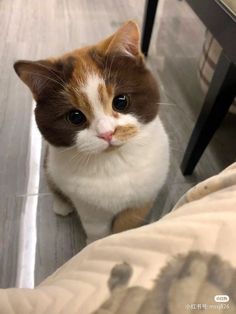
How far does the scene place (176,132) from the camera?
3.87 ft

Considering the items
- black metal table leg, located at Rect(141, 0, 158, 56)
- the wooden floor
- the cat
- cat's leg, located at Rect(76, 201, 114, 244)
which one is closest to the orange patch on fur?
the cat

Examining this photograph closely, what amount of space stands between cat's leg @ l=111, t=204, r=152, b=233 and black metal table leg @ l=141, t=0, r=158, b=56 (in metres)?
0.93

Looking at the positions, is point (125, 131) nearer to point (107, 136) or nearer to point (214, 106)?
point (107, 136)

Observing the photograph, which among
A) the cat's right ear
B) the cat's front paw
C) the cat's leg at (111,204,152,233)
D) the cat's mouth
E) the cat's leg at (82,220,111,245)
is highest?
the cat's right ear

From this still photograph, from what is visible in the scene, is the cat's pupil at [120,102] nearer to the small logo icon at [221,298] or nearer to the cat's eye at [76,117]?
the cat's eye at [76,117]

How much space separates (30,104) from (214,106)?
745 mm

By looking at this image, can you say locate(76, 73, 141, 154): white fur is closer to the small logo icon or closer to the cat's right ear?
the cat's right ear

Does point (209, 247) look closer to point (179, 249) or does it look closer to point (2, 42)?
point (179, 249)

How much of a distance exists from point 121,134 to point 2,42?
1.22 metres

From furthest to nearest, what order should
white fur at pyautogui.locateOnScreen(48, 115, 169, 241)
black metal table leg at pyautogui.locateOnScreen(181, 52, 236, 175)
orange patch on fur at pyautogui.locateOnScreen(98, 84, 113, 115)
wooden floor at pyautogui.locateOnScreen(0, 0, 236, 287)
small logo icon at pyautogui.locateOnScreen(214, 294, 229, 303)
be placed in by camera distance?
wooden floor at pyautogui.locateOnScreen(0, 0, 236, 287)
black metal table leg at pyautogui.locateOnScreen(181, 52, 236, 175)
white fur at pyautogui.locateOnScreen(48, 115, 169, 241)
orange patch on fur at pyautogui.locateOnScreen(98, 84, 113, 115)
small logo icon at pyautogui.locateOnScreen(214, 294, 229, 303)

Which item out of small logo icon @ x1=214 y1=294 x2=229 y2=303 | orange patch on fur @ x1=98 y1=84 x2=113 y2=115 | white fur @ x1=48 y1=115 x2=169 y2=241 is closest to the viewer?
small logo icon @ x1=214 y1=294 x2=229 y2=303

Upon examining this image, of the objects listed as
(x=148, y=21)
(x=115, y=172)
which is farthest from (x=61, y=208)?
(x=148, y=21)

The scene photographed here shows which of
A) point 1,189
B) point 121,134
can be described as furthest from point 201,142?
point 1,189

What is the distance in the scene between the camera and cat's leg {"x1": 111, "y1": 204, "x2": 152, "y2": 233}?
0.78 m
